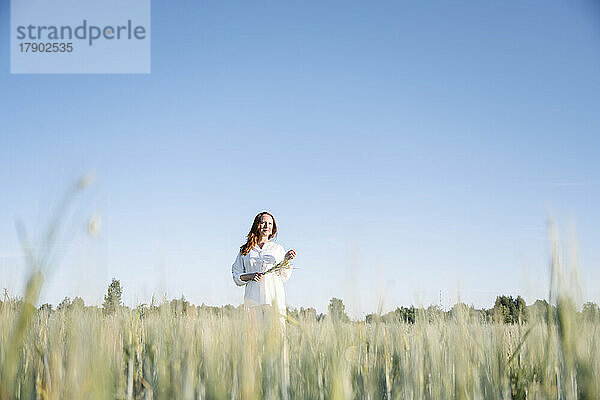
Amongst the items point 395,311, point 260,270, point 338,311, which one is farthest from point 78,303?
point 260,270

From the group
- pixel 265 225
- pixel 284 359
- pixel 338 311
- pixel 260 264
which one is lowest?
pixel 284 359

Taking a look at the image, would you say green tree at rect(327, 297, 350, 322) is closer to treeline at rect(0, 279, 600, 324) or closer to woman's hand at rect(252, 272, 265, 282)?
treeline at rect(0, 279, 600, 324)

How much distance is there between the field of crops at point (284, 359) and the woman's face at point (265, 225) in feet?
9.73

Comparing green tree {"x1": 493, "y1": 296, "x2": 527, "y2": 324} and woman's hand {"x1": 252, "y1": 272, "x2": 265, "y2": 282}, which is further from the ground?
woman's hand {"x1": 252, "y1": 272, "x2": 265, "y2": 282}

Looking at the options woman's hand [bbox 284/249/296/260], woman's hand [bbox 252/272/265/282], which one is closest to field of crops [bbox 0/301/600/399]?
woman's hand [bbox 284/249/296/260]

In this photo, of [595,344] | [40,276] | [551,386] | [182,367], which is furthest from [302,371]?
[40,276]

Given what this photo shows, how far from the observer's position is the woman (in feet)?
16.3

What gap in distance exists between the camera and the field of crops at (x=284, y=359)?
1246mm

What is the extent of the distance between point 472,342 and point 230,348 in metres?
0.92

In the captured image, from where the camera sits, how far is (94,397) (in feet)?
3.43

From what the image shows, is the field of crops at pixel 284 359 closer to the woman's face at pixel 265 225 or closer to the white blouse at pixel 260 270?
the white blouse at pixel 260 270

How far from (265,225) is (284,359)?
12.4 feet

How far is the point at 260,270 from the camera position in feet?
17.0

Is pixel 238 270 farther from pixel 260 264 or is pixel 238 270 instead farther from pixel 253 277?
pixel 253 277
